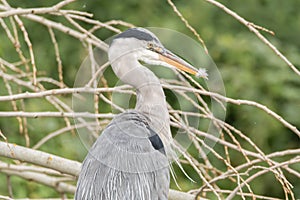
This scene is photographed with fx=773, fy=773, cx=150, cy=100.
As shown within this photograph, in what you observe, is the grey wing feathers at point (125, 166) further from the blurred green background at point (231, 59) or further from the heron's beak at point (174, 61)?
the blurred green background at point (231, 59)

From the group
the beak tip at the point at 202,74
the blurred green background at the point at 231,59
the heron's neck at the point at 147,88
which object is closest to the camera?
the beak tip at the point at 202,74

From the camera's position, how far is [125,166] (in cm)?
238

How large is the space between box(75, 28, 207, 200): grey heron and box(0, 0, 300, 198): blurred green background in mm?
1638

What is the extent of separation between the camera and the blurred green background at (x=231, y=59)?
182 inches

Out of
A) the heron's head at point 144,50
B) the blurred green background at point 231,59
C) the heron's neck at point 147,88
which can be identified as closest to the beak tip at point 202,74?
the heron's head at point 144,50

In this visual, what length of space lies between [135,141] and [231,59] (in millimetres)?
2694

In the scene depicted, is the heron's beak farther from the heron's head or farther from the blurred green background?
the blurred green background

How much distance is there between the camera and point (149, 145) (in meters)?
2.42

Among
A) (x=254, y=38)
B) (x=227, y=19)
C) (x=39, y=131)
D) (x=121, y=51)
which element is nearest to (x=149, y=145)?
(x=121, y=51)

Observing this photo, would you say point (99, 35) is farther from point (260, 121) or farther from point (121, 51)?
point (121, 51)

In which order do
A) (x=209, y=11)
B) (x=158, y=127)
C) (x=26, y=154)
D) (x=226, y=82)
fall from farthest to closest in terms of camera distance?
1. (x=209, y=11)
2. (x=226, y=82)
3. (x=158, y=127)
4. (x=26, y=154)

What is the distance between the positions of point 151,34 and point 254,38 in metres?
2.82

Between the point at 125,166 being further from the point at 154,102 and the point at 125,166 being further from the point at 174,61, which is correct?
the point at 174,61

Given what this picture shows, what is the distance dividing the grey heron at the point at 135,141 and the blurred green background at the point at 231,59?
164cm
